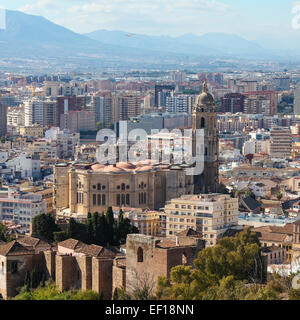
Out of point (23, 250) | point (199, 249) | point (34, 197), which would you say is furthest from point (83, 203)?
point (199, 249)

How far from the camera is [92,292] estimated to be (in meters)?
15.4

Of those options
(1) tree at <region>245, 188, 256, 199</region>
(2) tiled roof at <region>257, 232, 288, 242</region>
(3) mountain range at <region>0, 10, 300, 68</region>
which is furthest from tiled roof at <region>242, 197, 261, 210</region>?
(3) mountain range at <region>0, 10, 300, 68</region>

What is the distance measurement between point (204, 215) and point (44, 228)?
3.56 metres

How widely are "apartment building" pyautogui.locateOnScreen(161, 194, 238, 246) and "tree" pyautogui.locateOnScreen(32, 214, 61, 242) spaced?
2.72 metres

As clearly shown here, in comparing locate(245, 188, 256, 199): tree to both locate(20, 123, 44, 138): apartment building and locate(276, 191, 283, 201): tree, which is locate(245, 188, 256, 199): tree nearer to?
locate(276, 191, 283, 201): tree

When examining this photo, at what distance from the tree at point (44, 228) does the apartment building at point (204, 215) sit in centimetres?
272

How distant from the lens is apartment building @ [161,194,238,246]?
21391 mm

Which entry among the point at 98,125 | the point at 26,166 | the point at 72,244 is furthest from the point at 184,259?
the point at 98,125

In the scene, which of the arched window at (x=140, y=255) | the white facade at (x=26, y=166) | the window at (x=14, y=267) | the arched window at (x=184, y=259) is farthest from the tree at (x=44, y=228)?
the white facade at (x=26, y=166)

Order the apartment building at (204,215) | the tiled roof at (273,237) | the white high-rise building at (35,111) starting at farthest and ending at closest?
the white high-rise building at (35,111) < the apartment building at (204,215) < the tiled roof at (273,237)

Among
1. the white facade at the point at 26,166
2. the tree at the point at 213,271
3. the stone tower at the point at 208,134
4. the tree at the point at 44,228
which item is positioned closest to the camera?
the tree at the point at 213,271

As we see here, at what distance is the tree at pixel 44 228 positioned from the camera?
69.6 ft

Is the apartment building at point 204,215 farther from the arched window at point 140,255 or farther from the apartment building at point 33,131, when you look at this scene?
the apartment building at point 33,131

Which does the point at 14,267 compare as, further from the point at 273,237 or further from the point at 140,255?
the point at 273,237
